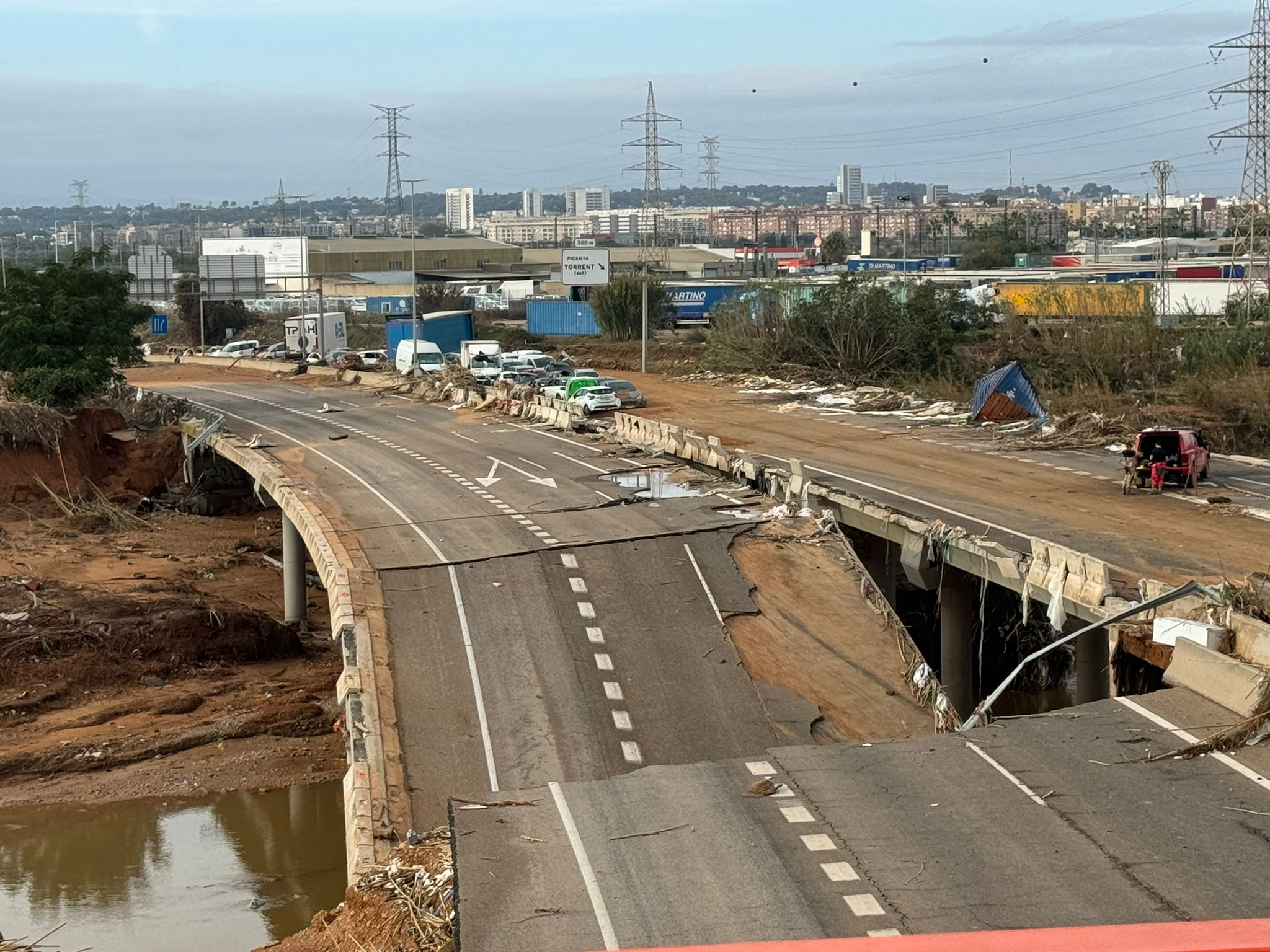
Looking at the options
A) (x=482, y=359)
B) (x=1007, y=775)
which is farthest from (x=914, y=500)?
(x=482, y=359)

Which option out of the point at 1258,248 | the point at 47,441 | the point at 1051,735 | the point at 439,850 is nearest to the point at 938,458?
the point at 1051,735

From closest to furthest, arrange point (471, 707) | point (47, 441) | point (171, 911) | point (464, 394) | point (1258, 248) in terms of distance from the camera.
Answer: point (471, 707) → point (171, 911) → point (47, 441) → point (464, 394) → point (1258, 248)

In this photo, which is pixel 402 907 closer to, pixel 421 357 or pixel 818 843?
pixel 818 843

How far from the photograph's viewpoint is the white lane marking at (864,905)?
11867 millimetres

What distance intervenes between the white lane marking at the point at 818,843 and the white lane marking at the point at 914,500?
41.8 feet

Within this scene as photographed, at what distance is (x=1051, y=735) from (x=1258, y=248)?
320 ft

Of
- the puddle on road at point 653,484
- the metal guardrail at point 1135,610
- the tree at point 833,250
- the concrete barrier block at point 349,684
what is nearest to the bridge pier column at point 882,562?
the puddle on road at point 653,484

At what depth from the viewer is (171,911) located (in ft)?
71.6

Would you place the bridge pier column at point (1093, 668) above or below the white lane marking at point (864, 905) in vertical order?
below

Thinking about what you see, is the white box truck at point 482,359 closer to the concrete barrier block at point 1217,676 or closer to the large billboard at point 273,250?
the concrete barrier block at point 1217,676

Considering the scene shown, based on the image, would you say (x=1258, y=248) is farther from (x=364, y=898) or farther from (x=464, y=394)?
(x=364, y=898)

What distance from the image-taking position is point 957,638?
27078 mm

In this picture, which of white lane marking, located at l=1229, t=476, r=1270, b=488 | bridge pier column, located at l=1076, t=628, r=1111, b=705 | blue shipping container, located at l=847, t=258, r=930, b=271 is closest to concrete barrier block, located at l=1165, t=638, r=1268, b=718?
bridge pier column, located at l=1076, t=628, r=1111, b=705

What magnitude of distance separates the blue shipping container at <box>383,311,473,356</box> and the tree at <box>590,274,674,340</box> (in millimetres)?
8216
